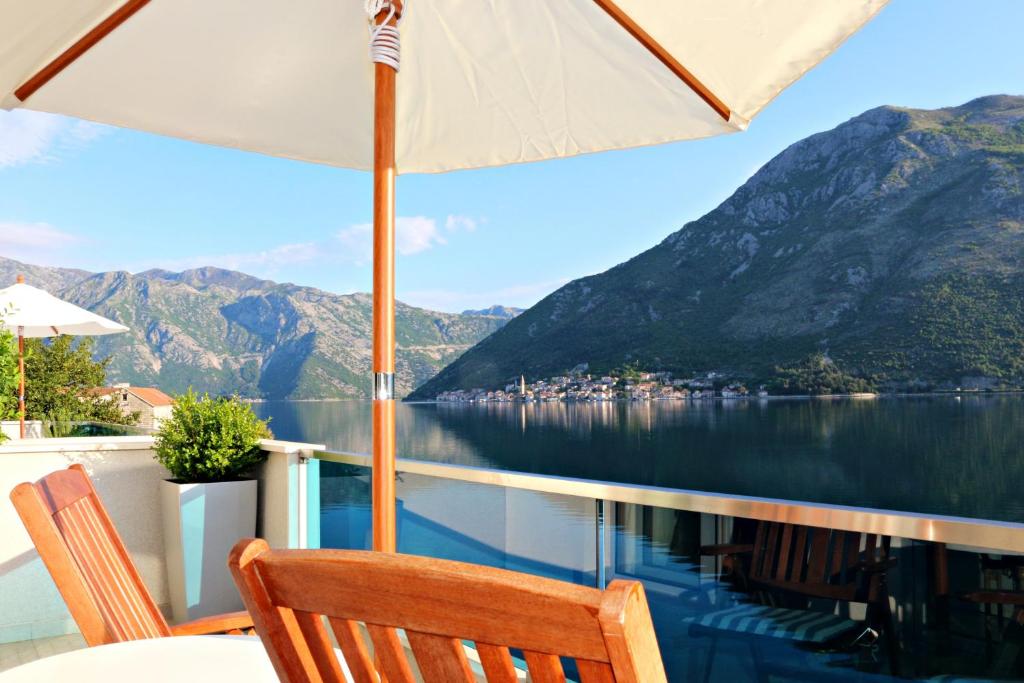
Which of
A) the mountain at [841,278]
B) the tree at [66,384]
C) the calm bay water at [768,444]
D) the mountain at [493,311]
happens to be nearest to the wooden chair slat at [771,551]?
the tree at [66,384]

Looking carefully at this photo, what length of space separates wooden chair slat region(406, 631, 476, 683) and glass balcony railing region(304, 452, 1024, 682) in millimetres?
1386

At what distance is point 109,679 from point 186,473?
2.82m

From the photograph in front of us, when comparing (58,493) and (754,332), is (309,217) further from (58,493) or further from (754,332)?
(58,493)

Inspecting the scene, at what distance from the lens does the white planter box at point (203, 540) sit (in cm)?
362

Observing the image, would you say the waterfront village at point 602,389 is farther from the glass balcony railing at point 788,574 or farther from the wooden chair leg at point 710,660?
the wooden chair leg at point 710,660

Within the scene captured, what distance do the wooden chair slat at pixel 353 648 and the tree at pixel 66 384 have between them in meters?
27.8

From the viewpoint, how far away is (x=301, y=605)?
68cm

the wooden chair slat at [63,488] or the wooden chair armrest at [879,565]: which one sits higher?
the wooden chair slat at [63,488]

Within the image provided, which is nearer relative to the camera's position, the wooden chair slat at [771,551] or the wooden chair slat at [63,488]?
the wooden chair slat at [63,488]

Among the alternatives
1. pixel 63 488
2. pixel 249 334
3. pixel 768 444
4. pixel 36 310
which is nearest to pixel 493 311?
pixel 249 334

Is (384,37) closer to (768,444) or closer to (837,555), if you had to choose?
(837,555)

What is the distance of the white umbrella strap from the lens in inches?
76.8

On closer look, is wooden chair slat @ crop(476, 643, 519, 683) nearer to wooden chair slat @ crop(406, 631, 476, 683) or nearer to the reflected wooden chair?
wooden chair slat @ crop(406, 631, 476, 683)

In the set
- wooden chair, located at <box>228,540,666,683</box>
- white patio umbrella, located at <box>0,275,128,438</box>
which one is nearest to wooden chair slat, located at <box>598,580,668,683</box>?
wooden chair, located at <box>228,540,666,683</box>
